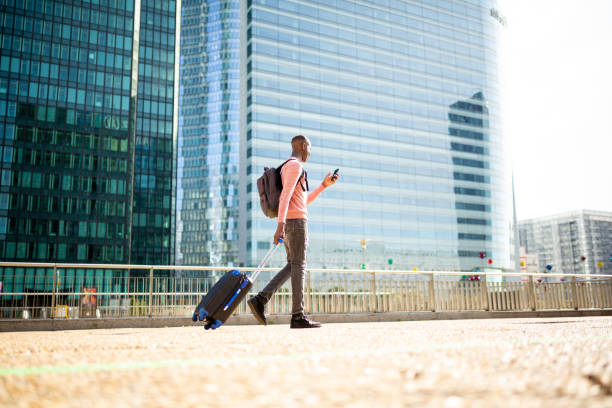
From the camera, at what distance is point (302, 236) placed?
5840 mm

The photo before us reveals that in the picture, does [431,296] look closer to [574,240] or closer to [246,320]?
[246,320]

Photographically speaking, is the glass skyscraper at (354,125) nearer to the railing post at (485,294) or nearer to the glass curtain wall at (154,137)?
the glass curtain wall at (154,137)

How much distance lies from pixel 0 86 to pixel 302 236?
6525 cm

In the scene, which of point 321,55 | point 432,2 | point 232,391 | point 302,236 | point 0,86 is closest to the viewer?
point 232,391

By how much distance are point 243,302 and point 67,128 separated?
6007cm

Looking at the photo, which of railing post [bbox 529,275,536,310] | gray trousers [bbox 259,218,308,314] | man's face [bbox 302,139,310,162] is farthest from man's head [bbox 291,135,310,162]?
railing post [bbox 529,275,536,310]

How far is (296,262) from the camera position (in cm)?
578

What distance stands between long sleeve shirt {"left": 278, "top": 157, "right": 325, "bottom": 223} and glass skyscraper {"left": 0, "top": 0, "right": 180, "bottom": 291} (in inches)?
2336

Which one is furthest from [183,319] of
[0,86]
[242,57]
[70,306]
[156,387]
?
[242,57]

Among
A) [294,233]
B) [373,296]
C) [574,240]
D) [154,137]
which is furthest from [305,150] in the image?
[574,240]

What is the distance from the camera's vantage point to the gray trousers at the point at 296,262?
5684mm

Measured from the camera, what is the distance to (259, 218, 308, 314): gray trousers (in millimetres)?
5684

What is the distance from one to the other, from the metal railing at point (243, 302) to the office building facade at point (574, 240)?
12166cm

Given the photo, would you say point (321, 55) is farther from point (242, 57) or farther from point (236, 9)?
point (236, 9)
